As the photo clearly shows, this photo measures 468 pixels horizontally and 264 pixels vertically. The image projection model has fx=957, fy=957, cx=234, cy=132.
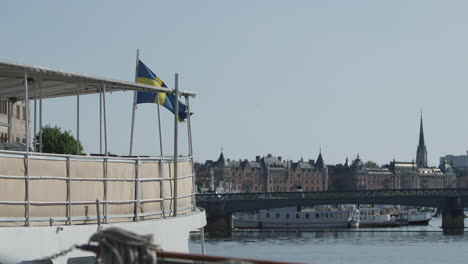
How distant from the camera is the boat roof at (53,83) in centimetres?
1336

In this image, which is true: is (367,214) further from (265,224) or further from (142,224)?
(142,224)

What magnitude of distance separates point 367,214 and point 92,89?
11626 centimetres

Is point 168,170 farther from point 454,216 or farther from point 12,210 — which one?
point 454,216

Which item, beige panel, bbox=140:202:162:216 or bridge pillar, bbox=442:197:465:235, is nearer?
beige panel, bbox=140:202:162:216

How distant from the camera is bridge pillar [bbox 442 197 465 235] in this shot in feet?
328

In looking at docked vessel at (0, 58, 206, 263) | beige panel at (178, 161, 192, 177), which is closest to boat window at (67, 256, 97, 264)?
docked vessel at (0, 58, 206, 263)

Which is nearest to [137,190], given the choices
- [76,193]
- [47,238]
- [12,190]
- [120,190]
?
[120,190]

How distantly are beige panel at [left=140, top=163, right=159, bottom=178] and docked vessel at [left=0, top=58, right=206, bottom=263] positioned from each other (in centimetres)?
2

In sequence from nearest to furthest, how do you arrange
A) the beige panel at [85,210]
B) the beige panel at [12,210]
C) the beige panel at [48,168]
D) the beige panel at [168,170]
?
1. the beige panel at [12,210]
2. the beige panel at [48,168]
3. the beige panel at [85,210]
4. the beige panel at [168,170]

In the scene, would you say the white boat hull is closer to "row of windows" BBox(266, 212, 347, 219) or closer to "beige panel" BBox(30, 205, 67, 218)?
"beige panel" BBox(30, 205, 67, 218)

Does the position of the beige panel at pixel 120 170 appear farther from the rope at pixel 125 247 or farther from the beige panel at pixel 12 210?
the rope at pixel 125 247

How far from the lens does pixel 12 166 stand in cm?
1232

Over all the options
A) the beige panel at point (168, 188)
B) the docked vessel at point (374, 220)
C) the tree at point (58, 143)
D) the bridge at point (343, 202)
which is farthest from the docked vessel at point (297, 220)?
the beige panel at point (168, 188)

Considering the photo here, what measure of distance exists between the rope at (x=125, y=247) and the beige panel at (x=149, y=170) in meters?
5.99
